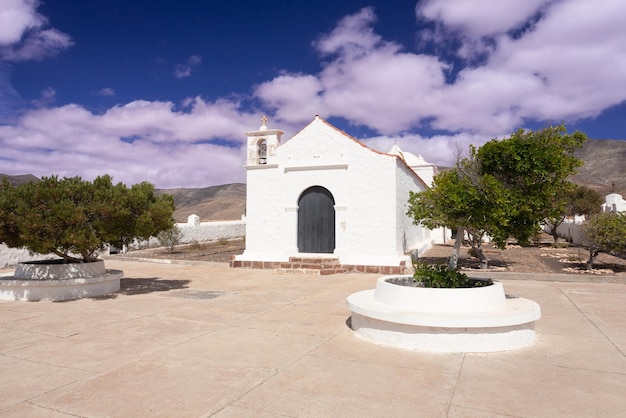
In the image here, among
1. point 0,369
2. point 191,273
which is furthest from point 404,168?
point 0,369

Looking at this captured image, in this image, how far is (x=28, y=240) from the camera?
8242 mm

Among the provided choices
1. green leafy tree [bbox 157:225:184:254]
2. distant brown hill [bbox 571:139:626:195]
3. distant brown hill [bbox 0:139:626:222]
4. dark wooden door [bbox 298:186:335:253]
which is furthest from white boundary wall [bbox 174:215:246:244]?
distant brown hill [bbox 571:139:626:195]

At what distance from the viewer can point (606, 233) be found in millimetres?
12617

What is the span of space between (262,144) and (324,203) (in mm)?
3439

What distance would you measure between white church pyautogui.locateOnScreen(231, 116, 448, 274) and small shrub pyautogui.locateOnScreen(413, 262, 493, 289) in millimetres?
6464

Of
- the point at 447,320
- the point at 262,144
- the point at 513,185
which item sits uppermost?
the point at 262,144

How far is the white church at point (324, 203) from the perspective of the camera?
46.3 ft

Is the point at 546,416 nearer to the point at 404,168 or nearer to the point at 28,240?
the point at 28,240

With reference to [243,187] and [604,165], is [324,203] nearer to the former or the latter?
[604,165]

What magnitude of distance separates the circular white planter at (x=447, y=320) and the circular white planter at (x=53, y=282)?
6.22m

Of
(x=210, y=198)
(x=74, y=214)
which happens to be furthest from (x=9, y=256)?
(x=210, y=198)

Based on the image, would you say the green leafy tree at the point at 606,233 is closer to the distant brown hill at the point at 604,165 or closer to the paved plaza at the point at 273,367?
the paved plaza at the point at 273,367

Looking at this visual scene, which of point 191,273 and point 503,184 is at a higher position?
point 503,184

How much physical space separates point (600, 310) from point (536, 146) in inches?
146
